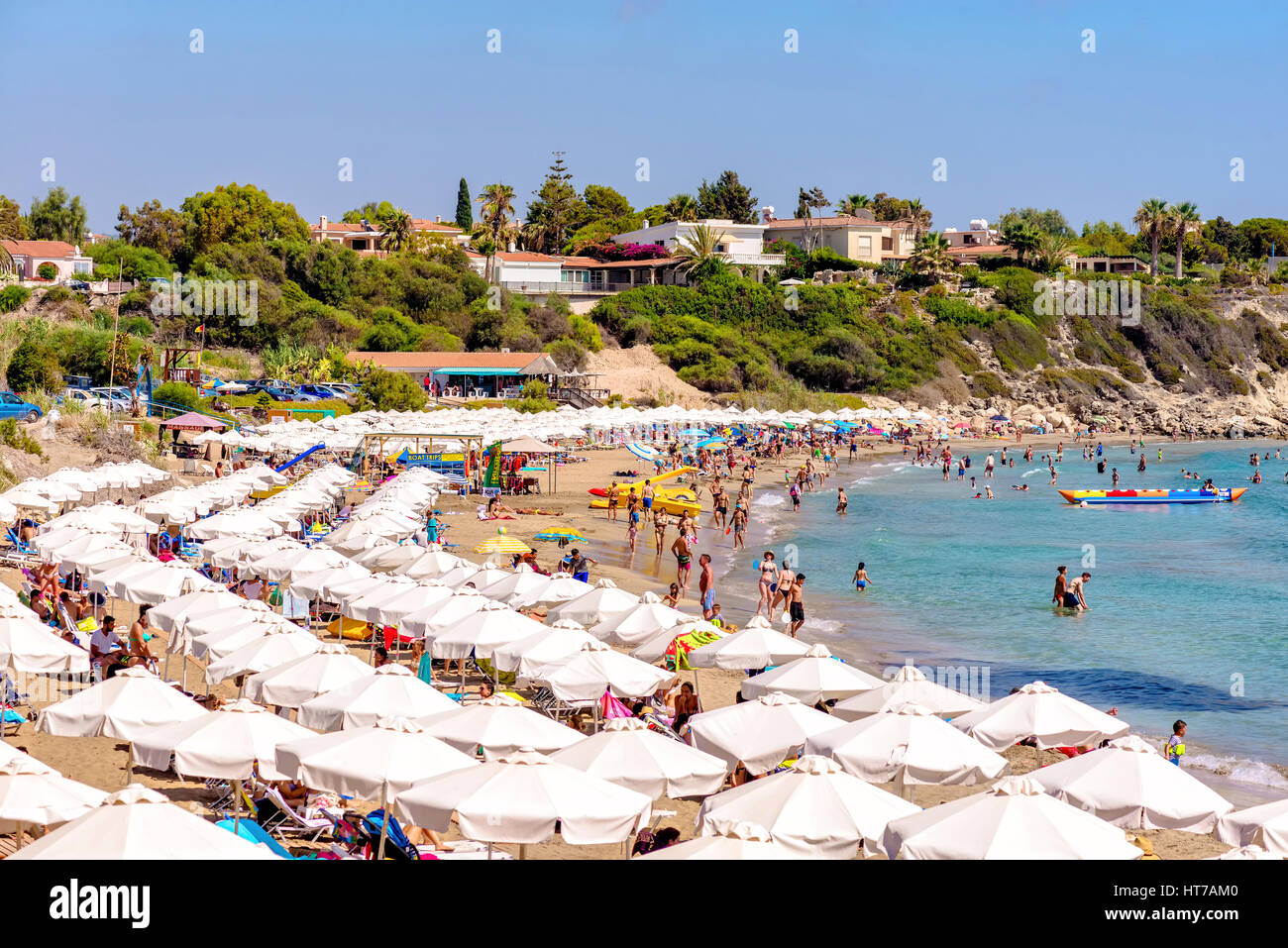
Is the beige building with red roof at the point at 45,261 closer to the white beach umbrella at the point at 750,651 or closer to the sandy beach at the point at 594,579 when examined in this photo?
the sandy beach at the point at 594,579

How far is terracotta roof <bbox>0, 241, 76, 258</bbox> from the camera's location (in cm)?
7894

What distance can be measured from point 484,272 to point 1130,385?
47726 mm

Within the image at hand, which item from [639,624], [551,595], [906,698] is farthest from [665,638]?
[906,698]

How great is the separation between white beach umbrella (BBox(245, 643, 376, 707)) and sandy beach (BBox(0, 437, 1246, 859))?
1010mm

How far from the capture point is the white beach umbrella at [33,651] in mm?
11883

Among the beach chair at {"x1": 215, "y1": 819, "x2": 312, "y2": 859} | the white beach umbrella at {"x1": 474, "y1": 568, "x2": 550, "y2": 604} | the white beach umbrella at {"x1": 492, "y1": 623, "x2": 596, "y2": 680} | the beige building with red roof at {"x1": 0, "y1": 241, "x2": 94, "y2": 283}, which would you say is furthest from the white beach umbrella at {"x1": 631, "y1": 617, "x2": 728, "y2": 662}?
the beige building with red roof at {"x1": 0, "y1": 241, "x2": 94, "y2": 283}

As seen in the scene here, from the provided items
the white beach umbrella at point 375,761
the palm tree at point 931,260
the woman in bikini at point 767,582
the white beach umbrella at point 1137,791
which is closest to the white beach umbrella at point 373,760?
the white beach umbrella at point 375,761

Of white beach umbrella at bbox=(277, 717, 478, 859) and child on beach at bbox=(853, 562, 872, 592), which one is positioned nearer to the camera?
white beach umbrella at bbox=(277, 717, 478, 859)

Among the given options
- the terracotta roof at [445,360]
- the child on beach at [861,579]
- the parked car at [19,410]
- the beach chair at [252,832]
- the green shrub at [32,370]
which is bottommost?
the child on beach at [861,579]

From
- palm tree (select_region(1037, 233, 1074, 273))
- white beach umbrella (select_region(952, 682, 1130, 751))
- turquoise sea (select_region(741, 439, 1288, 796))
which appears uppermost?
palm tree (select_region(1037, 233, 1074, 273))

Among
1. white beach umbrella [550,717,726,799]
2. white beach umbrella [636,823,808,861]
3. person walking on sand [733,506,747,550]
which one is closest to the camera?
white beach umbrella [636,823,808,861]

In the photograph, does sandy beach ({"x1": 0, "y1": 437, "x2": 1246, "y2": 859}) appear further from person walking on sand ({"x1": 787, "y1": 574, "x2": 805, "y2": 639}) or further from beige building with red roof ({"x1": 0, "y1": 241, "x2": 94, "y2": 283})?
beige building with red roof ({"x1": 0, "y1": 241, "x2": 94, "y2": 283})

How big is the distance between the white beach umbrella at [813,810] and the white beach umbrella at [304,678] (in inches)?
179
